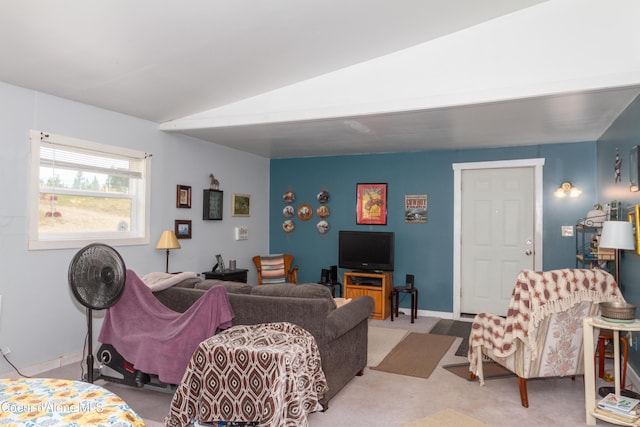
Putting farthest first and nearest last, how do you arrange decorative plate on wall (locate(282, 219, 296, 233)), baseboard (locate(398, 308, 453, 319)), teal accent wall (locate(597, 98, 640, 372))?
1. decorative plate on wall (locate(282, 219, 296, 233))
2. baseboard (locate(398, 308, 453, 319))
3. teal accent wall (locate(597, 98, 640, 372))

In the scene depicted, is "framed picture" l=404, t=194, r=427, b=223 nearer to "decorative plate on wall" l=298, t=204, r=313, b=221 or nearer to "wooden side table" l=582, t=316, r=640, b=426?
"decorative plate on wall" l=298, t=204, r=313, b=221

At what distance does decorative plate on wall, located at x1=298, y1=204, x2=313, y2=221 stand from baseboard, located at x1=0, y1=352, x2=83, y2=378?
3704mm

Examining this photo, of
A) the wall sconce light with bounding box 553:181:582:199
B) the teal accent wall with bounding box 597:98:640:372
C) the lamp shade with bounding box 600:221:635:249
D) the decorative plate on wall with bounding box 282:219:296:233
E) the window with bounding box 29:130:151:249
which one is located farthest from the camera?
the decorative plate on wall with bounding box 282:219:296:233

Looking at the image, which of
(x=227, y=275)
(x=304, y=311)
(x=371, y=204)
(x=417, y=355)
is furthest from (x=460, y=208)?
(x=304, y=311)

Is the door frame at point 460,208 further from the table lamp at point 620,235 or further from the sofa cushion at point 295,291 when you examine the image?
the sofa cushion at point 295,291

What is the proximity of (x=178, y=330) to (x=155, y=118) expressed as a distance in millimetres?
2668

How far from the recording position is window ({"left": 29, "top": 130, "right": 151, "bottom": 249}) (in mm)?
3796

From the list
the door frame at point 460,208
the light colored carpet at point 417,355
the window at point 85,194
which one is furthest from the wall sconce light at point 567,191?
the window at point 85,194

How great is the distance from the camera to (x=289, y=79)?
414 cm

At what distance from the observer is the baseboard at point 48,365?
354 cm

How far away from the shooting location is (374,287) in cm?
593

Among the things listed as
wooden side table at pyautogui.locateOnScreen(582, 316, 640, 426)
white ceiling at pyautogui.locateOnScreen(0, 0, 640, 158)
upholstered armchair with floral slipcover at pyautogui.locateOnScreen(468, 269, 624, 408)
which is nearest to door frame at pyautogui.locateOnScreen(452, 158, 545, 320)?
white ceiling at pyautogui.locateOnScreen(0, 0, 640, 158)

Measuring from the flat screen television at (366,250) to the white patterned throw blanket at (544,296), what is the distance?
3001 millimetres

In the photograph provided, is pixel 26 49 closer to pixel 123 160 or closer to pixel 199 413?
pixel 123 160
